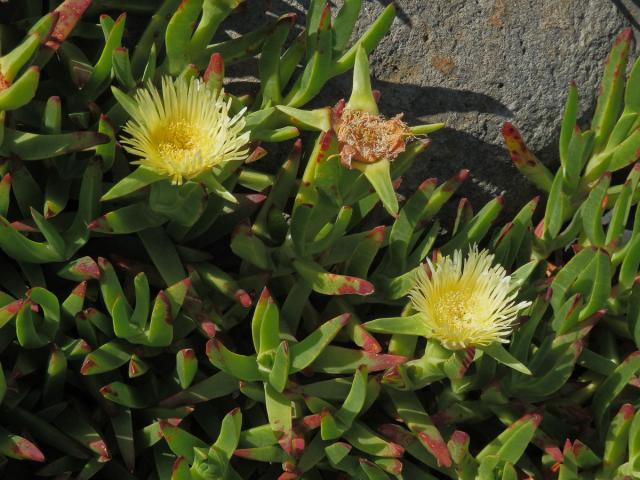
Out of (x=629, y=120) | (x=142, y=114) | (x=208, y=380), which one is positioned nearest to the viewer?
(x=142, y=114)

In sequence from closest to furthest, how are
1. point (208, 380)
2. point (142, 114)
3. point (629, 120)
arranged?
point (142, 114) < point (208, 380) < point (629, 120)

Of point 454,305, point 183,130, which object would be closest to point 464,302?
point 454,305

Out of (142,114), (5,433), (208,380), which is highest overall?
(142,114)

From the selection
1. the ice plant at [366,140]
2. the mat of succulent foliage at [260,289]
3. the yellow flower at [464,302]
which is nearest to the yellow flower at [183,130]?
the mat of succulent foliage at [260,289]

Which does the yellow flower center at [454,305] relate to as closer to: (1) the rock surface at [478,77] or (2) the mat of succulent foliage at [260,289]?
(2) the mat of succulent foliage at [260,289]

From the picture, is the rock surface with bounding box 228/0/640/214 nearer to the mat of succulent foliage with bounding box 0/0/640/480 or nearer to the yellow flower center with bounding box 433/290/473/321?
the mat of succulent foliage with bounding box 0/0/640/480

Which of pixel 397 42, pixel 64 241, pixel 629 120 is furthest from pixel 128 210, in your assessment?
pixel 629 120

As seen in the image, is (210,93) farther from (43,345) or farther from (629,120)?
(629,120)
